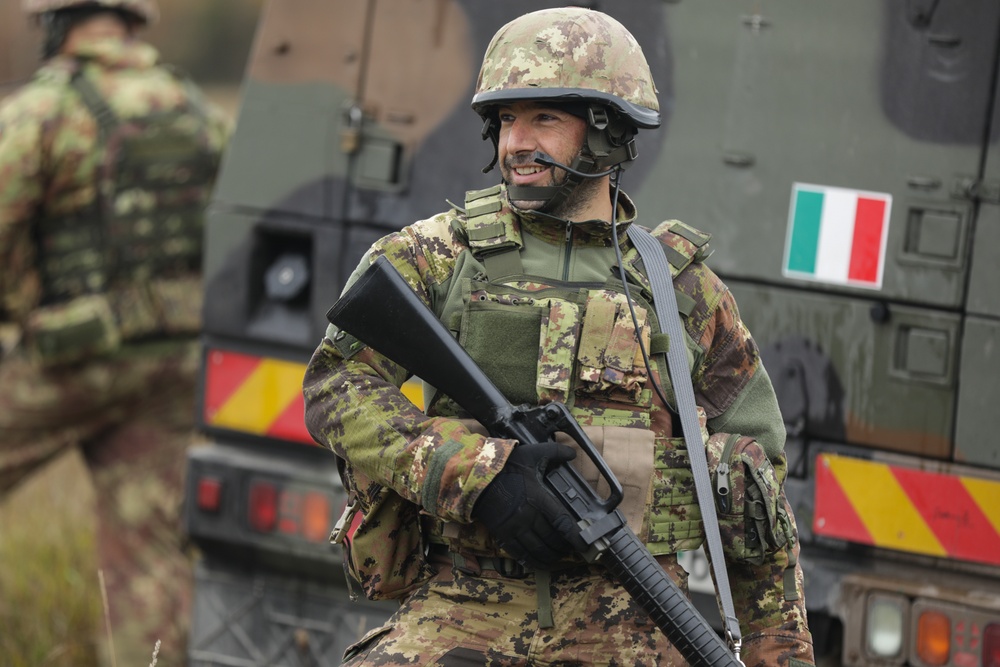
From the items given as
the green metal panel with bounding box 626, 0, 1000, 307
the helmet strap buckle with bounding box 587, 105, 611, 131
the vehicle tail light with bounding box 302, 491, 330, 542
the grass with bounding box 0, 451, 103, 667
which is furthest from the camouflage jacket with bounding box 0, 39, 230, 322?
the helmet strap buckle with bounding box 587, 105, 611, 131

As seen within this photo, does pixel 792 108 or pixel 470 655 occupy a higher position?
pixel 792 108

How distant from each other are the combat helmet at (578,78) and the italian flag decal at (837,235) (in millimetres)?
778

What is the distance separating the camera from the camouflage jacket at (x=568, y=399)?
220cm

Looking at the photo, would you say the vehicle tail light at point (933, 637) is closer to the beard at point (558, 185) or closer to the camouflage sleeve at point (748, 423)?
the camouflage sleeve at point (748, 423)

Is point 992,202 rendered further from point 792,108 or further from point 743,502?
point 743,502

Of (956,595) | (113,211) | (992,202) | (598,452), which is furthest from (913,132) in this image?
(113,211)

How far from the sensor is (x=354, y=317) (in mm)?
2264

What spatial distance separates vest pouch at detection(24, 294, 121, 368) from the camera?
4367 millimetres

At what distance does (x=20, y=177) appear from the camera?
4258mm

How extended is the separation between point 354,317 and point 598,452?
1.41ft

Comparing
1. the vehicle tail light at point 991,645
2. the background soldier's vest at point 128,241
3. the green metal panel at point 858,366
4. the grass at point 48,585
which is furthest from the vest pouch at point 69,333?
the vehicle tail light at point 991,645

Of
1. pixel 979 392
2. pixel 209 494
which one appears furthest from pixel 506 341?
pixel 209 494

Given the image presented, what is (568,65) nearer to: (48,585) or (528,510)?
(528,510)

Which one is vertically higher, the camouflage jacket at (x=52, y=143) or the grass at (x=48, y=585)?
the camouflage jacket at (x=52, y=143)
